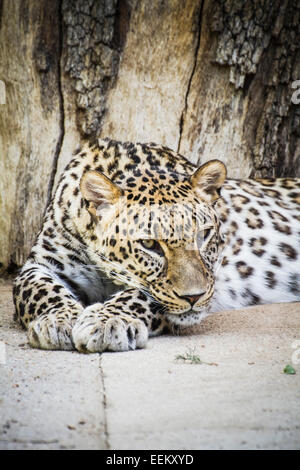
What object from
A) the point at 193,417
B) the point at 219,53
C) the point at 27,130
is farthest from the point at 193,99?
the point at 193,417

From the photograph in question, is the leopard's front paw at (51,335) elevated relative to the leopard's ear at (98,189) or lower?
lower

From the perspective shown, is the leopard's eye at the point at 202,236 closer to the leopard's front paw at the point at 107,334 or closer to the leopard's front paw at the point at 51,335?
the leopard's front paw at the point at 107,334

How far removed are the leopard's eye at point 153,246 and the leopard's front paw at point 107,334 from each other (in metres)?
0.62

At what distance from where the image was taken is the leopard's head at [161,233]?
4461mm

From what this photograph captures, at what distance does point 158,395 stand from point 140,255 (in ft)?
5.44

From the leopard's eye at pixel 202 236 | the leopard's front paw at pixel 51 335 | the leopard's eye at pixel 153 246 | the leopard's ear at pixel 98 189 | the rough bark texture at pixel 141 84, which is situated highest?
the rough bark texture at pixel 141 84

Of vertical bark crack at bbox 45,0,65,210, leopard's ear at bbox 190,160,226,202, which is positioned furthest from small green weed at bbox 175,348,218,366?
vertical bark crack at bbox 45,0,65,210

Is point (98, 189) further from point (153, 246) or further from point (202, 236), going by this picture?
point (202, 236)

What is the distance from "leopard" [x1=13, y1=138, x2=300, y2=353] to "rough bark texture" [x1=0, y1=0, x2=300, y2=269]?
923 millimetres

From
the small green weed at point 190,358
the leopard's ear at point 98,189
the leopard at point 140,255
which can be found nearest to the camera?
the small green weed at point 190,358

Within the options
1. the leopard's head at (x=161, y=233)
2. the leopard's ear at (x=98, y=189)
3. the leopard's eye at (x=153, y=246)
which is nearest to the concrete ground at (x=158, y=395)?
the leopard's head at (x=161, y=233)

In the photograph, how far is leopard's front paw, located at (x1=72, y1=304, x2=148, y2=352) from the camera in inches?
160

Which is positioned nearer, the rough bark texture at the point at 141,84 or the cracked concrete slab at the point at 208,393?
the cracked concrete slab at the point at 208,393

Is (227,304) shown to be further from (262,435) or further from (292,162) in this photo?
(262,435)
